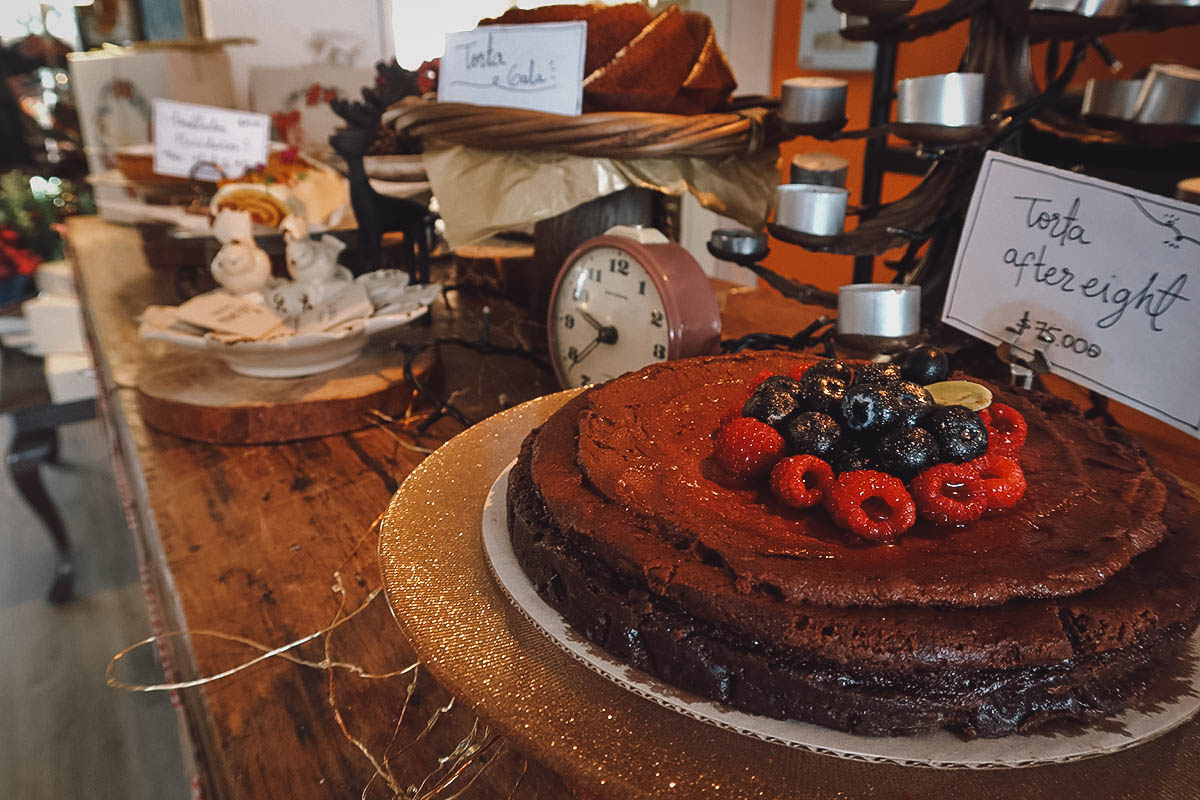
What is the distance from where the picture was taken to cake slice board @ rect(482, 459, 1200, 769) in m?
0.40

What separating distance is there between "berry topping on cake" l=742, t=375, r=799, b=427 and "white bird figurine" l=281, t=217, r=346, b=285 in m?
0.71

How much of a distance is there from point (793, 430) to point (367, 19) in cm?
332

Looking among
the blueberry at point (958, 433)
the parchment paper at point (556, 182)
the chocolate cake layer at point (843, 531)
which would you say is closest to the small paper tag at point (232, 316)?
the parchment paper at point (556, 182)

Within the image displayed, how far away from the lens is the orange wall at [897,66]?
2342mm

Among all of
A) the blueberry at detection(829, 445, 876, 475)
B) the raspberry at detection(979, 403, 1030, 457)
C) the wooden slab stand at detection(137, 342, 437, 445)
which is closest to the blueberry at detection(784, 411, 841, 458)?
the blueberry at detection(829, 445, 876, 475)

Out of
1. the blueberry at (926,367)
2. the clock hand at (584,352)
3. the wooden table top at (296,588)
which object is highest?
the blueberry at (926,367)

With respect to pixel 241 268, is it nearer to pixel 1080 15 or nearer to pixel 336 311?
pixel 336 311

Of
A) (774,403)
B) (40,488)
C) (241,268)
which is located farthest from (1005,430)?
(40,488)

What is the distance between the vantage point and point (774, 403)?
0.56 meters

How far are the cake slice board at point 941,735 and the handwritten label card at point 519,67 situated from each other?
688 mm

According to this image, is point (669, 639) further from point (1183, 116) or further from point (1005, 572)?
point (1183, 116)

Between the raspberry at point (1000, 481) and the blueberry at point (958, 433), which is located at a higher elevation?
the blueberry at point (958, 433)

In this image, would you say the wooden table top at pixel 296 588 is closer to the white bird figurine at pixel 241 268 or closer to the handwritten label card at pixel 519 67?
the white bird figurine at pixel 241 268

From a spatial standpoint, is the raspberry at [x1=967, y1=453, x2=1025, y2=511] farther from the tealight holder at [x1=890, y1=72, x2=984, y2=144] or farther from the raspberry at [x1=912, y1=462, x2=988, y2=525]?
the tealight holder at [x1=890, y1=72, x2=984, y2=144]
